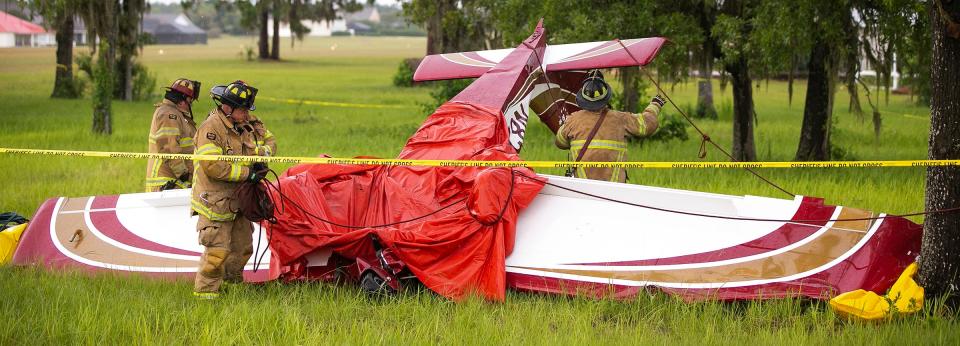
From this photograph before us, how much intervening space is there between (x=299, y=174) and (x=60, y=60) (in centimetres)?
2937

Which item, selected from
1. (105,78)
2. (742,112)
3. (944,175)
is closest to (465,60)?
(944,175)

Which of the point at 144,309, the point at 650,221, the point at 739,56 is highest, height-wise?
the point at 739,56

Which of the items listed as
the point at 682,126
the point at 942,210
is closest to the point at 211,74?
the point at 682,126

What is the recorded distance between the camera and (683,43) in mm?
Result: 15328

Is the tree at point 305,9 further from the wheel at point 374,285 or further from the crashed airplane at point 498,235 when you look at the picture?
the wheel at point 374,285

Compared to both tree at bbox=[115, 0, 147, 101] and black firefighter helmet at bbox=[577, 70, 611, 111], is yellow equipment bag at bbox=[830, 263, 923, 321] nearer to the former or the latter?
black firefighter helmet at bbox=[577, 70, 611, 111]

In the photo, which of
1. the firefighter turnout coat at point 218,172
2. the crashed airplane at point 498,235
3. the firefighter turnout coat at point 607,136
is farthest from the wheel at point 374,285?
the firefighter turnout coat at point 607,136

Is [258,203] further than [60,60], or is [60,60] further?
[60,60]

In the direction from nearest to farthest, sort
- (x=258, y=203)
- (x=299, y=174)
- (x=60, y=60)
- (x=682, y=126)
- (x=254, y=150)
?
(x=258, y=203)
(x=254, y=150)
(x=299, y=174)
(x=682, y=126)
(x=60, y=60)

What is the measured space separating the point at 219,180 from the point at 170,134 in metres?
2.98

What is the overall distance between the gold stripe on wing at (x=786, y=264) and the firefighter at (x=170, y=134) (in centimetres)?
495

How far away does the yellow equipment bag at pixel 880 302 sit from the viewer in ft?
22.5

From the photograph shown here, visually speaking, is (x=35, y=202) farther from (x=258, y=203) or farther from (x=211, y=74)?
(x=211, y=74)

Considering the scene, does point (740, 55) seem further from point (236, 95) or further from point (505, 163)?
point (236, 95)
